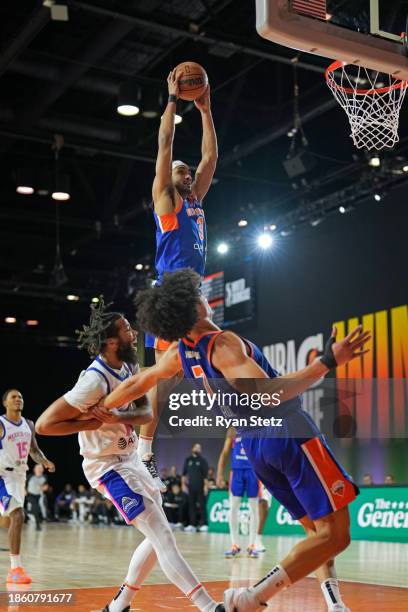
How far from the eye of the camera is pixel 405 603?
22.5 ft

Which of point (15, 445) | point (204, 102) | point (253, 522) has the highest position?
point (204, 102)

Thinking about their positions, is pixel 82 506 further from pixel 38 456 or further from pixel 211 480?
pixel 38 456

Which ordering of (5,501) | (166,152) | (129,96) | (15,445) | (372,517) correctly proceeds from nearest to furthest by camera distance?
(166,152)
(5,501)
(15,445)
(129,96)
(372,517)

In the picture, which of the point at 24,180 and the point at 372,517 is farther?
the point at 24,180

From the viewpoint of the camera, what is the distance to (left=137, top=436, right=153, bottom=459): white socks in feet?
21.2

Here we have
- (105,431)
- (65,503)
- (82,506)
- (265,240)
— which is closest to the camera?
(105,431)

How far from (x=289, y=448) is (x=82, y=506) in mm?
21557

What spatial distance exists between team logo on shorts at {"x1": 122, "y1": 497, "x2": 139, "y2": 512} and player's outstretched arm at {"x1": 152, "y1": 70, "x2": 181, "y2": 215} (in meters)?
2.06

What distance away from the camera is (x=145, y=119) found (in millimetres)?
15477

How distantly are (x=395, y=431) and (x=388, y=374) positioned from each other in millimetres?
1504

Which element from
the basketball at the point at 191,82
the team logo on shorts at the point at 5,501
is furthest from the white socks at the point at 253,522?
the basketball at the point at 191,82

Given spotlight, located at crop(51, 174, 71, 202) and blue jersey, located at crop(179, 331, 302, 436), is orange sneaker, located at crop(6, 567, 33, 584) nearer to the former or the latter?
blue jersey, located at crop(179, 331, 302, 436)

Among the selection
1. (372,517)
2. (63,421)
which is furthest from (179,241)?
(372,517)

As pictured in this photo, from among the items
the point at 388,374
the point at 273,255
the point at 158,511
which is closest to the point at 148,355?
the point at 158,511
